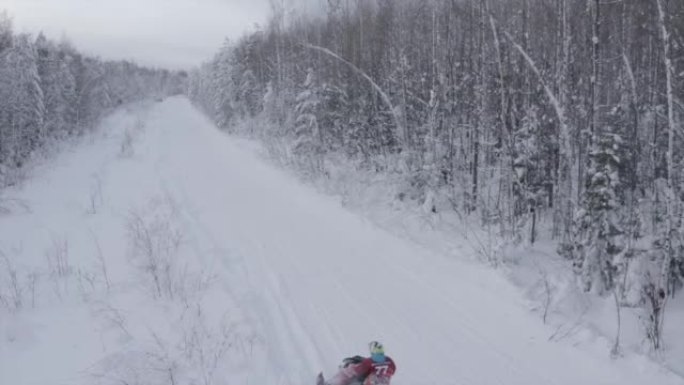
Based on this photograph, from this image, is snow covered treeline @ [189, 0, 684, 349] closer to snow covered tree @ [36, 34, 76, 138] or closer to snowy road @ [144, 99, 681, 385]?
snowy road @ [144, 99, 681, 385]

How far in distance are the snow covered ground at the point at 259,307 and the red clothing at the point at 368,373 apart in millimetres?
457

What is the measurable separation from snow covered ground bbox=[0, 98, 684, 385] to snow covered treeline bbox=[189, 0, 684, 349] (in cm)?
138

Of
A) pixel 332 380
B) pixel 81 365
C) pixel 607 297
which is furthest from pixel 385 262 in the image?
pixel 81 365

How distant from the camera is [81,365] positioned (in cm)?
539

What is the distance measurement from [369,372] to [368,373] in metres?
0.01

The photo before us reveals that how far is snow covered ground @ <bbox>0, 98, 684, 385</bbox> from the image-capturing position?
4.98 m

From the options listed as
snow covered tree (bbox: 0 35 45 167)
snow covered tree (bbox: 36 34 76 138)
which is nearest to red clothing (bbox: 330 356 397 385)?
snow covered tree (bbox: 0 35 45 167)

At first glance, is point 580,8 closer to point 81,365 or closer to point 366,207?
point 366,207

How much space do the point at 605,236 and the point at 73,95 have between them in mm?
42909

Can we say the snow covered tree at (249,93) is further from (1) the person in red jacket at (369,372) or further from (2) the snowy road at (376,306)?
(1) the person in red jacket at (369,372)

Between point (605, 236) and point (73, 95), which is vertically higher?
point (73, 95)

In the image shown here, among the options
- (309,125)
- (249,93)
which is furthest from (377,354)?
(249,93)

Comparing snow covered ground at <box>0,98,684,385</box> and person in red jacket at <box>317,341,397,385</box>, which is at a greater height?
person in red jacket at <box>317,341,397,385</box>

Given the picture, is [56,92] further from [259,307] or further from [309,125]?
[259,307]
